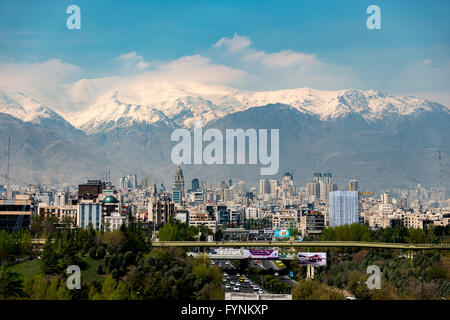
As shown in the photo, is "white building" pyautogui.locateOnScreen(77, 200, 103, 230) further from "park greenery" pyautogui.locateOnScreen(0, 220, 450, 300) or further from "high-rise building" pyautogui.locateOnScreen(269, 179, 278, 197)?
"high-rise building" pyautogui.locateOnScreen(269, 179, 278, 197)

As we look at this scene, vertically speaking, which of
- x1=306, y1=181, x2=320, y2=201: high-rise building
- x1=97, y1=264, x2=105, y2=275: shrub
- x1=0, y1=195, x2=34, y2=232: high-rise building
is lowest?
x1=97, y1=264, x2=105, y2=275: shrub

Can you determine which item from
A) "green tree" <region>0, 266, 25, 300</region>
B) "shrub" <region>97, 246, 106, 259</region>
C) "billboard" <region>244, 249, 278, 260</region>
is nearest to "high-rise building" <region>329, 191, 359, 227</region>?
"billboard" <region>244, 249, 278, 260</region>

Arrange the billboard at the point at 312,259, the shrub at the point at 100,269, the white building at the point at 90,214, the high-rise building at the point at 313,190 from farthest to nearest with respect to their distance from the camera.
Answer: the high-rise building at the point at 313,190, the white building at the point at 90,214, the billboard at the point at 312,259, the shrub at the point at 100,269

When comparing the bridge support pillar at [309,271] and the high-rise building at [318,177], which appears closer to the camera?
the bridge support pillar at [309,271]

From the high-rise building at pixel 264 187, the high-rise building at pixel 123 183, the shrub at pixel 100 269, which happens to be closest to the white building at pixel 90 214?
the shrub at pixel 100 269

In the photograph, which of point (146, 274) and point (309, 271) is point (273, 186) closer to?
point (309, 271)

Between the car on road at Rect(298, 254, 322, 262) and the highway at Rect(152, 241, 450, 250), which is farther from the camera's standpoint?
the highway at Rect(152, 241, 450, 250)

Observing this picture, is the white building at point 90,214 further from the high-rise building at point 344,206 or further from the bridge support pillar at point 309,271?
the high-rise building at point 344,206

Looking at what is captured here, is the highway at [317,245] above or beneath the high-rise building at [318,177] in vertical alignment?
beneath
